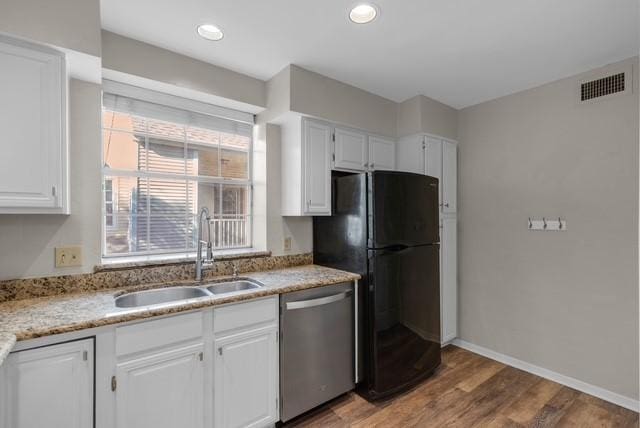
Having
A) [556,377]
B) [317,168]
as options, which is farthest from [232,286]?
[556,377]

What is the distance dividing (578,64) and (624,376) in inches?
89.5

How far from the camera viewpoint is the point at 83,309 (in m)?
1.43

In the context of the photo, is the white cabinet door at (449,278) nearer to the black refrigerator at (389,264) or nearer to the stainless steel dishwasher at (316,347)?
the black refrigerator at (389,264)

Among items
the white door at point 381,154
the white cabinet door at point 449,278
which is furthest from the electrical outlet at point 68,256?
the white cabinet door at point 449,278

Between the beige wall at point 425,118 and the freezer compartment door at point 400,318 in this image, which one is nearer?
the freezer compartment door at point 400,318

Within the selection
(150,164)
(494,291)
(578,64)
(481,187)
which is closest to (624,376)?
(494,291)

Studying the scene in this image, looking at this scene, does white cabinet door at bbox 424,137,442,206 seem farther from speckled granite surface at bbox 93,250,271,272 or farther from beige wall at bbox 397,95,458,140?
speckled granite surface at bbox 93,250,271,272

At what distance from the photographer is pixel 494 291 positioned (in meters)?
2.85

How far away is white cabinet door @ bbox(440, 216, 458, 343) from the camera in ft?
9.61

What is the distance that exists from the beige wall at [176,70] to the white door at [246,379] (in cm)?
172

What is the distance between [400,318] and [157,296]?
1.70 metres

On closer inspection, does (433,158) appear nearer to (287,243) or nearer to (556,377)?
(287,243)

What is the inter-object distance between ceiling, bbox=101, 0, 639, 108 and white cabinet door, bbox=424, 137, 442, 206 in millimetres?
561

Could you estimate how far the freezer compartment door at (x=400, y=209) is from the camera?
2.16 metres
